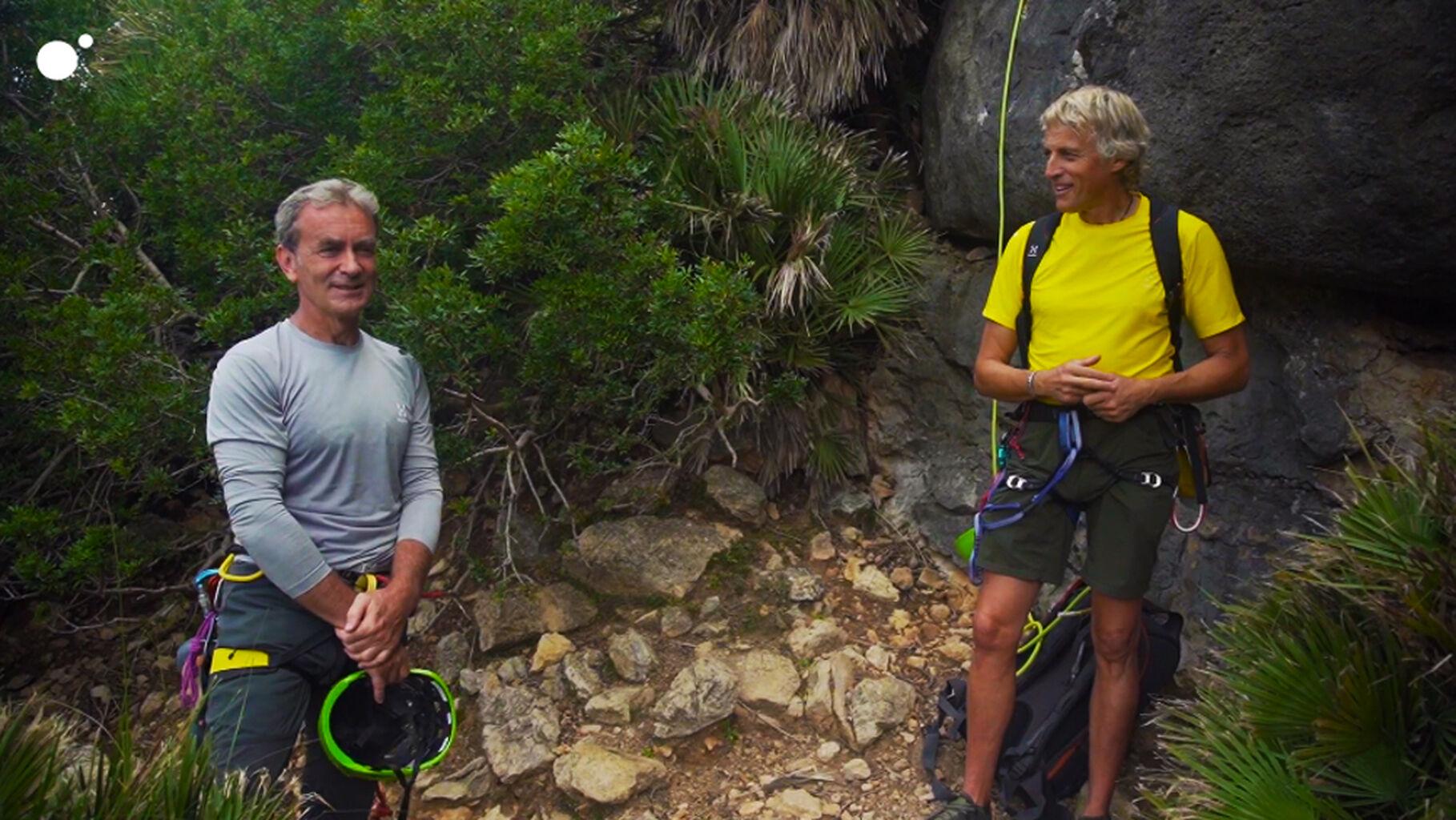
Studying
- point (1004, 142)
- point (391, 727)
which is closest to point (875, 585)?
point (1004, 142)

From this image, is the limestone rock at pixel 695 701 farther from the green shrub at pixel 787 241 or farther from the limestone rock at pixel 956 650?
the green shrub at pixel 787 241

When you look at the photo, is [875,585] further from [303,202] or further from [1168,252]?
[303,202]

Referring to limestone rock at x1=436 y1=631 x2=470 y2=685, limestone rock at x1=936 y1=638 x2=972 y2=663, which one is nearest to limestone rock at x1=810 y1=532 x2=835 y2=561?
limestone rock at x1=936 y1=638 x2=972 y2=663

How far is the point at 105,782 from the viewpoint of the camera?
2.14 meters

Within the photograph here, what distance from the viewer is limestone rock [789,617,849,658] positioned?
4941 millimetres

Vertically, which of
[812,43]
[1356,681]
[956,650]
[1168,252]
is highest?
[812,43]

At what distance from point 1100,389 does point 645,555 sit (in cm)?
266

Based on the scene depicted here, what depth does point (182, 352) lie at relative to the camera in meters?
5.79

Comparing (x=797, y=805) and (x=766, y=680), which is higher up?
(x=766, y=680)

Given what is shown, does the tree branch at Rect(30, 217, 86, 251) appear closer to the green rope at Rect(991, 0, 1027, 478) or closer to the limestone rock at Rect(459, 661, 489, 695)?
the limestone rock at Rect(459, 661, 489, 695)

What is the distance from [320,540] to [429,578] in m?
2.63

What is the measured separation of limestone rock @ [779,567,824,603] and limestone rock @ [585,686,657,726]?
84cm

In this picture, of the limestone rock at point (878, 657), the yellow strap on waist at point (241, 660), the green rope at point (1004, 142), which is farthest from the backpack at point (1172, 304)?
the yellow strap on waist at point (241, 660)

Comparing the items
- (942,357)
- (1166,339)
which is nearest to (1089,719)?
(1166,339)
